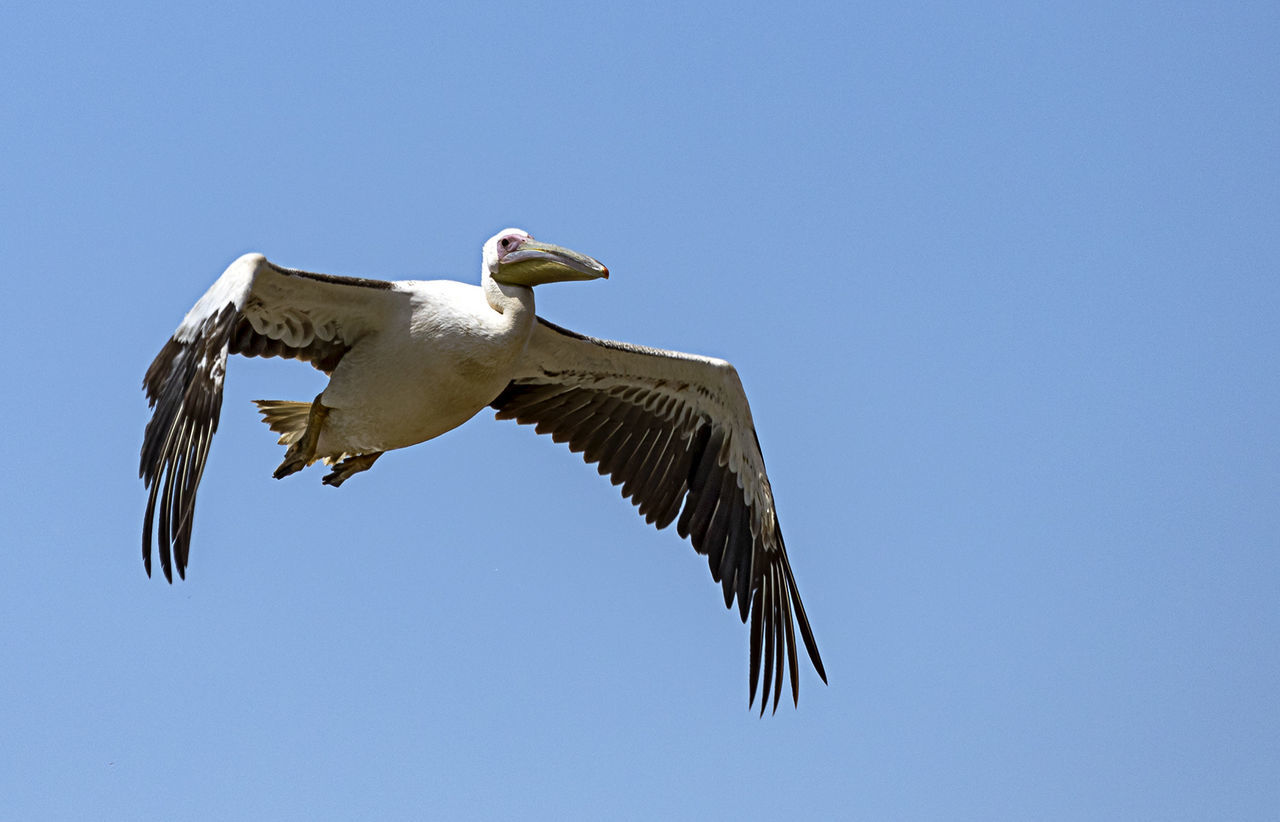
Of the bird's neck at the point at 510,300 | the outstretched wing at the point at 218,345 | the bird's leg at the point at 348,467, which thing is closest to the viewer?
the outstretched wing at the point at 218,345

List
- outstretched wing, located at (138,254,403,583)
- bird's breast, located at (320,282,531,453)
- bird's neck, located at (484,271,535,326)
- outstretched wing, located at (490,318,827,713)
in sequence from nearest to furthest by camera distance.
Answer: outstretched wing, located at (138,254,403,583)
bird's breast, located at (320,282,531,453)
bird's neck, located at (484,271,535,326)
outstretched wing, located at (490,318,827,713)

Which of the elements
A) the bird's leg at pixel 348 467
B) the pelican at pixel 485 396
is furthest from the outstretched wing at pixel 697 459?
the bird's leg at pixel 348 467

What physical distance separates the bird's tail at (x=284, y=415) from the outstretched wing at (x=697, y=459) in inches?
62.3

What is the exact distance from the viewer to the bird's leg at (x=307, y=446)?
10.8 metres

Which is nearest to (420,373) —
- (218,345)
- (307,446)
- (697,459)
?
(307,446)

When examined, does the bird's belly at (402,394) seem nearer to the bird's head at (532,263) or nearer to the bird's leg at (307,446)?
the bird's leg at (307,446)

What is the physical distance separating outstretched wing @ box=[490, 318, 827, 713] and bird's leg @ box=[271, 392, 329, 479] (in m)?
1.72

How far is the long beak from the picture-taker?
35.4 feet

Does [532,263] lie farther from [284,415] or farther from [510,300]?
[284,415]

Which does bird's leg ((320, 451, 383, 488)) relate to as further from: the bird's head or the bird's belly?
the bird's head

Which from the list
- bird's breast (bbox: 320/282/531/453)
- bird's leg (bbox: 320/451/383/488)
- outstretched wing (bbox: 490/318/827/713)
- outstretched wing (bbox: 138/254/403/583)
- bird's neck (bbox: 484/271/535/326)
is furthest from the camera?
outstretched wing (bbox: 490/318/827/713)

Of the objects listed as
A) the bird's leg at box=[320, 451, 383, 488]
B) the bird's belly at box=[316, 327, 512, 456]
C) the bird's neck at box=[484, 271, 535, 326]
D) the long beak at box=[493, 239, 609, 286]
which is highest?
the long beak at box=[493, 239, 609, 286]

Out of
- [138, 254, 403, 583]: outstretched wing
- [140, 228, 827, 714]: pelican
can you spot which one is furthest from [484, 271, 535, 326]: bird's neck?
[138, 254, 403, 583]: outstretched wing

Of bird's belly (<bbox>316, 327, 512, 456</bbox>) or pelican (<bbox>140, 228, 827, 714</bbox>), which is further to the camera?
bird's belly (<bbox>316, 327, 512, 456</bbox>)
